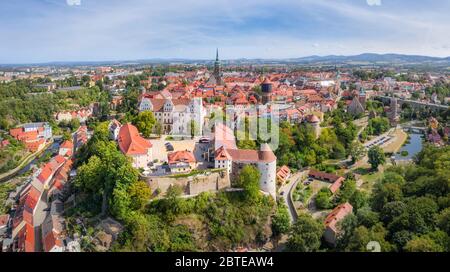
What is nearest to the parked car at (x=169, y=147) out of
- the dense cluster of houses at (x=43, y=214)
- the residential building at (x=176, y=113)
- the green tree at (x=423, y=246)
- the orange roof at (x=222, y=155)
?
the residential building at (x=176, y=113)

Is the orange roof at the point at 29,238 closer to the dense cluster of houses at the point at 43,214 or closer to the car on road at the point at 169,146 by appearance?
the dense cluster of houses at the point at 43,214

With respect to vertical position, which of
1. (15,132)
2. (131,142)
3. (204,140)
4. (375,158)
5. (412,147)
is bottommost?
(412,147)

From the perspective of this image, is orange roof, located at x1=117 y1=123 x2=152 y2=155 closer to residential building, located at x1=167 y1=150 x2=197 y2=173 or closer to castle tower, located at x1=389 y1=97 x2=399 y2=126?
residential building, located at x1=167 y1=150 x2=197 y2=173

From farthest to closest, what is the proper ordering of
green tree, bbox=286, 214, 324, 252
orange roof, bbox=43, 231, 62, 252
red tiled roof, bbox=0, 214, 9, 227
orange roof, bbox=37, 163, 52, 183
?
orange roof, bbox=37, 163, 52, 183
red tiled roof, bbox=0, 214, 9, 227
green tree, bbox=286, 214, 324, 252
orange roof, bbox=43, 231, 62, 252

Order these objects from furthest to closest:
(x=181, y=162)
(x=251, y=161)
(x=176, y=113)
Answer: (x=176, y=113), (x=251, y=161), (x=181, y=162)

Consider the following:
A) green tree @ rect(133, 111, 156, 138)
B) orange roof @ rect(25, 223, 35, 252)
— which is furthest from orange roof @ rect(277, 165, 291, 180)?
orange roof @ rect(25, 223, 35, 252)

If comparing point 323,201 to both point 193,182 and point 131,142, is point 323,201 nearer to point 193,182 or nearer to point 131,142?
point 193,182

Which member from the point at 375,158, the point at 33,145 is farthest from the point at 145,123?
the point at 33,145
